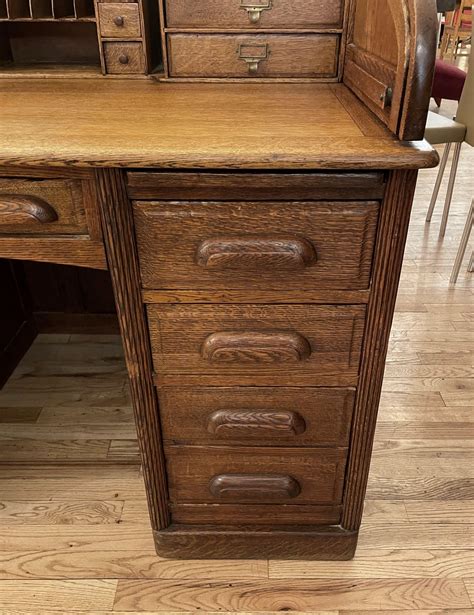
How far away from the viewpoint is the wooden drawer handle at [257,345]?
85 centimetres

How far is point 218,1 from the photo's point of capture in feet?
3.51

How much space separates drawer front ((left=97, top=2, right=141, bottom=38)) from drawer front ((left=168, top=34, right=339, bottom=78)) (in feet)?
0.26

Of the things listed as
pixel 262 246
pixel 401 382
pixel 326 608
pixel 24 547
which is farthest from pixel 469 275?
pixel 24 547

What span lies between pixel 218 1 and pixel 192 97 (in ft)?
0.80

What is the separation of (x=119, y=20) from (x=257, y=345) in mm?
752

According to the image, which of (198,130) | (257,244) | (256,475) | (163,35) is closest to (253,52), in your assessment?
(163,35)

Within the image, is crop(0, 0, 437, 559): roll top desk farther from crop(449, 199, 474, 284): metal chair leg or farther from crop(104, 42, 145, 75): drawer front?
crop(449, 199, 474, 284): metal chair leg

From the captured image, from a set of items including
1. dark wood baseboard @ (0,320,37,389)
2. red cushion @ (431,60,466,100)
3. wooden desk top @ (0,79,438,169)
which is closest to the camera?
wooden desk top @ (0,79,438,169)

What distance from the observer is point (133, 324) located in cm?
85

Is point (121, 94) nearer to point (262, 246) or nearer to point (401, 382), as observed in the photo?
point (262, 246)

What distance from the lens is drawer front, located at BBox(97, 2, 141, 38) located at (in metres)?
1.09

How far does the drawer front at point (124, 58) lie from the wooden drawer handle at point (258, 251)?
59 centimetres

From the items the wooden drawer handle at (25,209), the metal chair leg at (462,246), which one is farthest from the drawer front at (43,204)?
the metal chair leg at (462,246)

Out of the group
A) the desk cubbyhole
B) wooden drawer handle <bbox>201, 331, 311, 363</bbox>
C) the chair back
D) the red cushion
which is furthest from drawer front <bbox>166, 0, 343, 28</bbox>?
the red cushion
